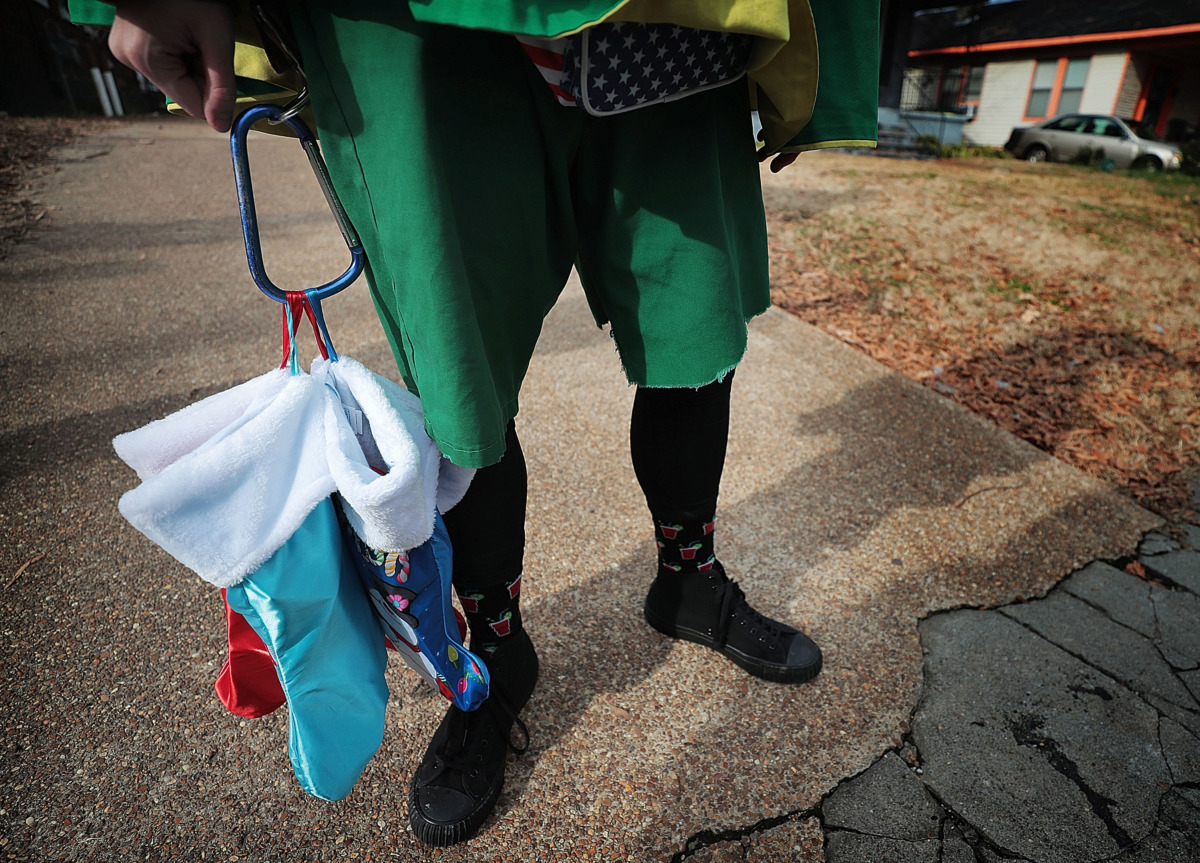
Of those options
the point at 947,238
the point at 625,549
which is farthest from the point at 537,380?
the point at 947,238

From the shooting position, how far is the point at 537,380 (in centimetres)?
282

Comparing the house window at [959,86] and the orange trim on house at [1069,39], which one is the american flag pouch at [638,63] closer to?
the orange trim on house at [1069,39]

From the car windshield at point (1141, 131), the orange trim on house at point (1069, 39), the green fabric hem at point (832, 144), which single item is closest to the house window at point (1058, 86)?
the orange trim on house at point (1069, 39)

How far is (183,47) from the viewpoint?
0.73 meters

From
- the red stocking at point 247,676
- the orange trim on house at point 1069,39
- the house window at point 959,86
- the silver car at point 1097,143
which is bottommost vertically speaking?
the silver car at point 1097,143

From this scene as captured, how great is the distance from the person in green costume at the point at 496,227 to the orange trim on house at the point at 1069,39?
2159cm

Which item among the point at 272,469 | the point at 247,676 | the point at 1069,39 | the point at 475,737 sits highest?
the point at 1069,39

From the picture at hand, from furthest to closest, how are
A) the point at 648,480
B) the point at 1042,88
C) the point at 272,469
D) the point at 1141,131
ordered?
the point at 1042,88
the point at 1141,131
the point at 648,480
the point at 272,469

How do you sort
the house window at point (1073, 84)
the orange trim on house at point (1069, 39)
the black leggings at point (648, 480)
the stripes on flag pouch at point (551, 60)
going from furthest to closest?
the house window at point (1073, 84)
the orange trim on house at point (1069, 39)
the black leggings at point (648, 480)
the stripes on flag pouch at point (551, 60)

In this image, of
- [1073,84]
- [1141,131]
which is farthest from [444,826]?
[1073,84]

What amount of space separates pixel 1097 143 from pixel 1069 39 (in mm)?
6430

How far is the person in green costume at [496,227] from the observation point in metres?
0.74

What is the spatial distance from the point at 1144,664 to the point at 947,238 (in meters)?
4.14

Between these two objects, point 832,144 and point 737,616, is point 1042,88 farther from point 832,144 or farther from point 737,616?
point 737,616
